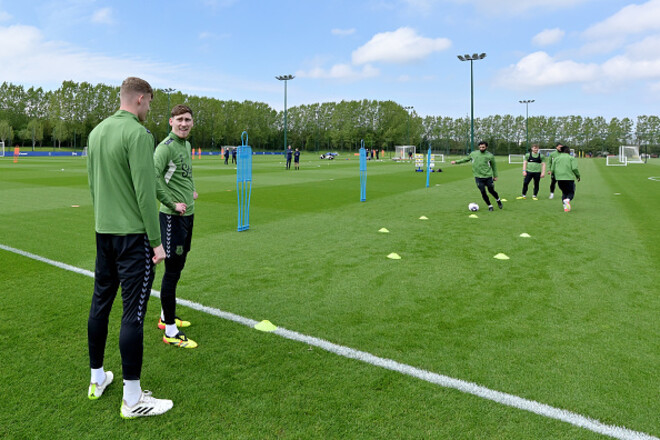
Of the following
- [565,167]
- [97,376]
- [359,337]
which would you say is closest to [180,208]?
[97,376]

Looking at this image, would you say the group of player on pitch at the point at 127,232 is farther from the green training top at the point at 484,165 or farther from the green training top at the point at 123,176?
the green training top at the point at 484,165

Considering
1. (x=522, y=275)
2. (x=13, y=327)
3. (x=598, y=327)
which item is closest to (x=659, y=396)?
(x=598, y=327)

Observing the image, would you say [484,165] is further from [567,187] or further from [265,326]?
[265,326]

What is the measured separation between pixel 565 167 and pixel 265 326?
35.8 ft

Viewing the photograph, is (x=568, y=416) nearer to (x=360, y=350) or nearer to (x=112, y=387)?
(x=360, y=350)

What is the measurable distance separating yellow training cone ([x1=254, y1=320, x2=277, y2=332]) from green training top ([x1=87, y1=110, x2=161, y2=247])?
68.8 inches

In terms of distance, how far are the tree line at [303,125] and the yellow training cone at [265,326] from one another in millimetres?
70979

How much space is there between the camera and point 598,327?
4.41 meters

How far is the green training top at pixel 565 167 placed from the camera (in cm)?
1209

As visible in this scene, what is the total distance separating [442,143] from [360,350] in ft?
299

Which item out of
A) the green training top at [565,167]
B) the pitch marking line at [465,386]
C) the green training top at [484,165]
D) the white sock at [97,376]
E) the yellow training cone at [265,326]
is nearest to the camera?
the pitch marking line at [465,386]

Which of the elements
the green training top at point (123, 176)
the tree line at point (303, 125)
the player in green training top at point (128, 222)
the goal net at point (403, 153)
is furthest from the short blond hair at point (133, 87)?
the tree line at point (303, 125)

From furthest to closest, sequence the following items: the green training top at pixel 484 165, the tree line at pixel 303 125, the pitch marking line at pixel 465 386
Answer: the tree line at pixel 303 125 < the green training top at pixel 484 165 < the pitch marking line at pixel 465 386

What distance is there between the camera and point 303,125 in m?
130
